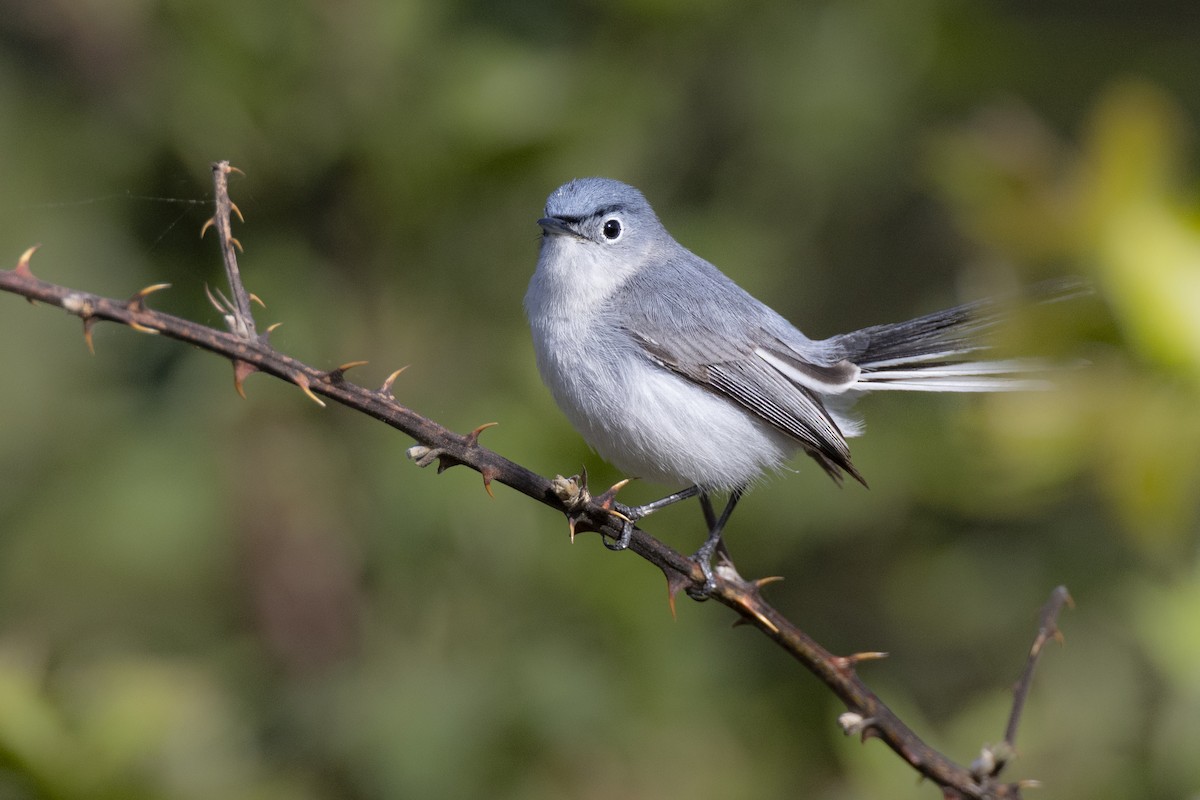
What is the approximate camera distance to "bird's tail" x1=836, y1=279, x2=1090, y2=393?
246 cm

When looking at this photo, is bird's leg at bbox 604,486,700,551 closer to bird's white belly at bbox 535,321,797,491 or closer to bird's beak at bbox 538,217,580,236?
bird's white belly at bbox 535,321,797,491

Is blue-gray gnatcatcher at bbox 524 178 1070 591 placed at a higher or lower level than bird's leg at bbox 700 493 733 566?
higher

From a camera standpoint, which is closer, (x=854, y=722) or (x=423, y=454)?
(x=423, y=454)

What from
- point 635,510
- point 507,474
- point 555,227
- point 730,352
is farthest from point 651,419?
point 507,474

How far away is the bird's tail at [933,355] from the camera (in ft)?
8.07

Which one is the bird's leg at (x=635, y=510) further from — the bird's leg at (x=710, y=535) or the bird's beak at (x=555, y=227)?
the bird's beak at (x=555, y=227)

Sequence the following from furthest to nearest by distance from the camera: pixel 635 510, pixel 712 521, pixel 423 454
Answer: pixel 712 521 → pixel 635 510 → pixel 423 454

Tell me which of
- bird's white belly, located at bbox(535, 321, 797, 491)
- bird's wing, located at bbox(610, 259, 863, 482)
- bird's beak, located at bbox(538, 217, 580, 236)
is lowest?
bird's white belly, located at bbox(535, 321, 797, 491)

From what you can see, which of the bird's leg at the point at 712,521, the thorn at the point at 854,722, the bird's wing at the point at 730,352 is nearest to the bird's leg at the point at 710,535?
the bird's leg at the point at 712,521

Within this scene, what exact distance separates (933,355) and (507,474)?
1.37 metres

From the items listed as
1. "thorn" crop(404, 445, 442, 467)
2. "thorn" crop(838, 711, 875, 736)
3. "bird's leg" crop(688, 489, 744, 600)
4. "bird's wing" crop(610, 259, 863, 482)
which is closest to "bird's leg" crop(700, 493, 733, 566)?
"bird's leg" crop(688, 489, 744, 600)

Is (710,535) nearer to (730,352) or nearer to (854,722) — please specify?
(730,352)

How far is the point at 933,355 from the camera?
8.55 feet

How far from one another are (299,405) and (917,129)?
7.48ft
